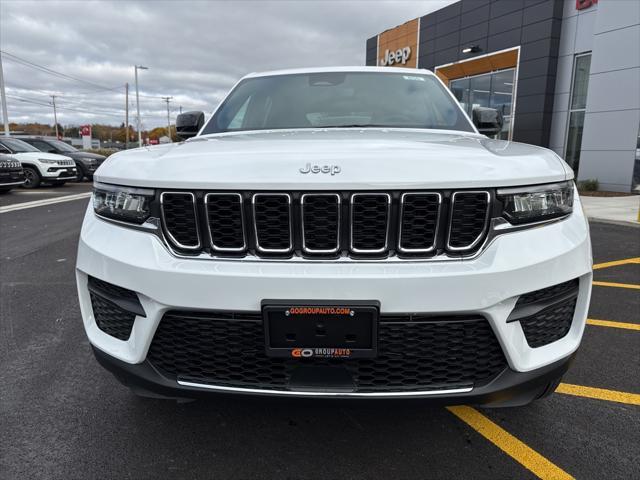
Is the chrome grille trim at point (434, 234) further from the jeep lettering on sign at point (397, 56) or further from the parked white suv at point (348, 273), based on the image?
the jeep lettering on sign at point (397, 56)

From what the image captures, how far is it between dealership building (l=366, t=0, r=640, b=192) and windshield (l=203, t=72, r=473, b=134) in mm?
12104

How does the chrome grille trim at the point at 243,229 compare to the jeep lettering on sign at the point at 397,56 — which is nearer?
the chrome grille trim at the point at 243,229

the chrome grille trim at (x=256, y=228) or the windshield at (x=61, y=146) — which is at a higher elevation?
the chrome grille trim at (x=256, y=228)

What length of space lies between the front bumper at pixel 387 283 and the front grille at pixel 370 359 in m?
0.04

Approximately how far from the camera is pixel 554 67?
1739 cm

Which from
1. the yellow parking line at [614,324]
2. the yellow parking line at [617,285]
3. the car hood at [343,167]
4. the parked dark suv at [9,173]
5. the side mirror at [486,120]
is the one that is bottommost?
the yellow parking line at [617,285]

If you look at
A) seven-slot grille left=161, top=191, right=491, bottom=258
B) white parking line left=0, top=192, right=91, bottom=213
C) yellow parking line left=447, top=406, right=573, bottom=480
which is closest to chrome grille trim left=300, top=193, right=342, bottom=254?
seven-slot grille left=161, top=191, right=491, bottom=258

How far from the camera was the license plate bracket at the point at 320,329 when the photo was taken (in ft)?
5.13

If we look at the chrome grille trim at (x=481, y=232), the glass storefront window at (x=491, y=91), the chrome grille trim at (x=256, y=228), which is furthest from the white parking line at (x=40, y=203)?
the glass storefront window at (x=491, y=91)

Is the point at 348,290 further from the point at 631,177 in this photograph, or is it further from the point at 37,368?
the point at 631,177

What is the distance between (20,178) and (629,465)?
14.3 metres

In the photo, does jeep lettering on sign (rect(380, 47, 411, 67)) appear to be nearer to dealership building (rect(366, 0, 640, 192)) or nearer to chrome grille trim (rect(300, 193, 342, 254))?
dealership building (rect(366, 0, 640, 192))

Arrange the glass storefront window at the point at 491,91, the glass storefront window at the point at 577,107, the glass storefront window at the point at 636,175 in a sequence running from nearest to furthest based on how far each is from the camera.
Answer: the glass storefront window at the point at 636,175 < the glass storefront window at the point at 577,107 < the glass storefront window at the point at 491,91

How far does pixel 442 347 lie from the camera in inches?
64.8
